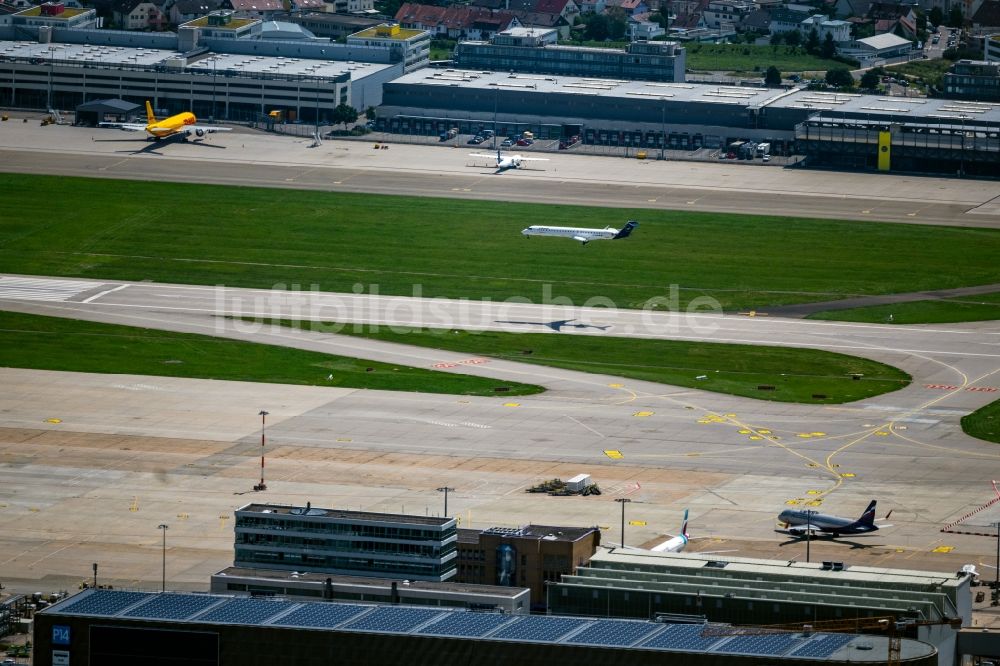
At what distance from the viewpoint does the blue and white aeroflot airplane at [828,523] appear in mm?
154000

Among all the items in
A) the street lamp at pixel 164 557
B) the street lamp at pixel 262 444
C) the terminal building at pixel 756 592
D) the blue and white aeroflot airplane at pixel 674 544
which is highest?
the terminal building at pixel 756 592

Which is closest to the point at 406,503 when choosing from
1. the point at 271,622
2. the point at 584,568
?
the point at 584,568

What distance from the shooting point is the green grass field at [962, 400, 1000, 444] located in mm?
184375

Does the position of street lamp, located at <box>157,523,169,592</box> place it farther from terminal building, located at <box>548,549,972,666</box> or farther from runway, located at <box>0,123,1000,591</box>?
terminal building, located at <box>548,549,972,666</box>

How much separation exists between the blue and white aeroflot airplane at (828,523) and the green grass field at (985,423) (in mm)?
32996

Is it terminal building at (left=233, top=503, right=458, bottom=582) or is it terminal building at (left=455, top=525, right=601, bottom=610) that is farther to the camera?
terminal building at (left=233, top=503, right=458, bottom=582)

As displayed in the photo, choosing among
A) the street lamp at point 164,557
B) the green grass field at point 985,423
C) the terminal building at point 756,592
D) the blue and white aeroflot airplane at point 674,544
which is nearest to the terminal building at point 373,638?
the terminal building at point 756,592

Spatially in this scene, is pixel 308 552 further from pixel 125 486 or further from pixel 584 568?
pixel 125 486

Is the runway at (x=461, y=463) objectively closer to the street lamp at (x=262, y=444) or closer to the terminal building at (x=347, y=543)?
the street lamp at (x=262, y=444)

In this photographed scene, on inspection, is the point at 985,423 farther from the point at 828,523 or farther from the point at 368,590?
the point at 368,590

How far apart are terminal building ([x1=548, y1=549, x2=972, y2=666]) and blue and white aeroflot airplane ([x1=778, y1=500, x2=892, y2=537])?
66.0 feet

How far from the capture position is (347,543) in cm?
13888

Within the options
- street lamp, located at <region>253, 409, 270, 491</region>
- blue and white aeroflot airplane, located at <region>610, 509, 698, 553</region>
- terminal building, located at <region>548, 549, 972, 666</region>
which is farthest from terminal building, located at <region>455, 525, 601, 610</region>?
street lamp, located at <region>253, 409, 270, 491</region>

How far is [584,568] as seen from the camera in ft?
433
